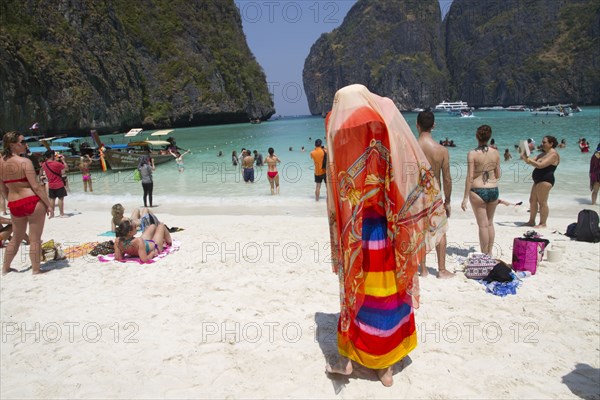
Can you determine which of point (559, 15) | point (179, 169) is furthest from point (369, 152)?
point (559, 15)

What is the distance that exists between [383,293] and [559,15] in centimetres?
15878

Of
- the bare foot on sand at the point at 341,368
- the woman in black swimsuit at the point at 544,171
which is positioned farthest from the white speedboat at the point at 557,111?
the bare foot on sand at the point at 341,368

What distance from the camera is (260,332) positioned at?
3.94m

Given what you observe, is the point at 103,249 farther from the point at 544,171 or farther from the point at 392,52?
the point at 392,52

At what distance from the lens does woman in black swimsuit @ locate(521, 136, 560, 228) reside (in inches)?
275

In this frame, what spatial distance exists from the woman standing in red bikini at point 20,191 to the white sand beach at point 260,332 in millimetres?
719

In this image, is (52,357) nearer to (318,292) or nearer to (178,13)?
(318,292)

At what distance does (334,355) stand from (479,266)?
8.31ft

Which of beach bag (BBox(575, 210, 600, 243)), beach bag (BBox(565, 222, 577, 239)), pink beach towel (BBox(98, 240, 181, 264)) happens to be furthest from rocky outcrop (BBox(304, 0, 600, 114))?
pink beach towel (BBox(98, 240, 181, 264))

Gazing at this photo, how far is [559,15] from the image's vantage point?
127000 mm

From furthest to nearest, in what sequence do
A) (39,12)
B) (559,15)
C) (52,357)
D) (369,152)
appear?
(559,15), (39,12), (52,357), (369,152)

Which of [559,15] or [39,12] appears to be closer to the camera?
[39,12]

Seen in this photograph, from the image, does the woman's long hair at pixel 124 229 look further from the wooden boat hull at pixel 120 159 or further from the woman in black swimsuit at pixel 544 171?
the wooden boat hull at pixel 120 159

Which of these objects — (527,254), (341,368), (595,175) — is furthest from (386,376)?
(595,175)
